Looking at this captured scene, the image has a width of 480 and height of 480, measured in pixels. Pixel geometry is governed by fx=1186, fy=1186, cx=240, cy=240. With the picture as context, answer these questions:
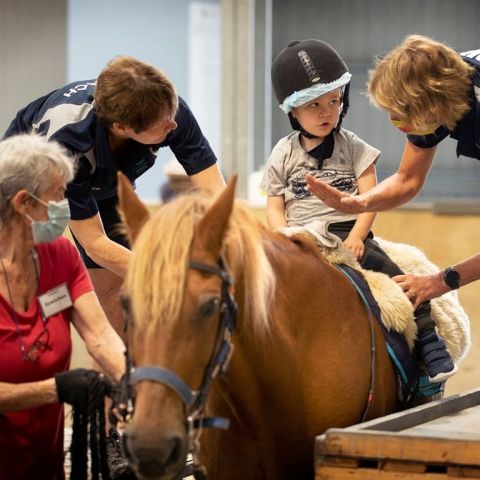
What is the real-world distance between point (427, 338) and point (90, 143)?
1214mm

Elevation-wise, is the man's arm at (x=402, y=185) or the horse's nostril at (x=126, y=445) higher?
the man's arm at (x=402, y=185)

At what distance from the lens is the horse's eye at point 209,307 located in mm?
2461

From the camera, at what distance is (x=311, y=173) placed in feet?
12.8

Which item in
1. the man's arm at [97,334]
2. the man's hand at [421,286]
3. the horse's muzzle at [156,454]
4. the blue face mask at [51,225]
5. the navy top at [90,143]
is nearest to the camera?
the horse's muzzle at [156,454]

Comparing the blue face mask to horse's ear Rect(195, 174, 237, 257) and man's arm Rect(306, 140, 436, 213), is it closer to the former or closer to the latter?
horse's ear Rect(195, 174, 237, 257)

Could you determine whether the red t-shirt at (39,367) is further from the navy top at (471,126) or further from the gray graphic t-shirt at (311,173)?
the navy top at (471,126)

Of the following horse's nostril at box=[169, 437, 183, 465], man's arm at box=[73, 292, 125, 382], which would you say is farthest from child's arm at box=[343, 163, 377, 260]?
horse's nostril at box=[169, 437, 183, 465]

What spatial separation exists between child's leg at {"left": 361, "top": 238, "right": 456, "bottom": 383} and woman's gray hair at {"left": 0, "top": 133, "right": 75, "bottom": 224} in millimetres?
1092

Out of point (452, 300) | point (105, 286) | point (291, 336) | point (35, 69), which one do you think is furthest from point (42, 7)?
point (291, 336)

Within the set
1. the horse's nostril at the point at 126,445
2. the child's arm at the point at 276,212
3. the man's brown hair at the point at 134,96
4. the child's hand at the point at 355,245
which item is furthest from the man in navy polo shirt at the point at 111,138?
the horse's nostril at the point at 126,445

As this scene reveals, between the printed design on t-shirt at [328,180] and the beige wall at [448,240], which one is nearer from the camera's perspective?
the printed design on t-shirt at [328,180]

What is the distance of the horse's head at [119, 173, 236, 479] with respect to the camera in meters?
2.34

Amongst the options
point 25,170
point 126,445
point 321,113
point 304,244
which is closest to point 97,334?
point 25,170

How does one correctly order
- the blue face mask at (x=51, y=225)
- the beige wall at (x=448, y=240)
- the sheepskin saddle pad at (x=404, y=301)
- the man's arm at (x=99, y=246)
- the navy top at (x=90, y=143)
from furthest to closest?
the beige wall at (x=448, y=240) → the navy top at (x=90, y=143) → the man's arm at (x=99, y=246) → the sheepskin saddle pad at (x=404, y=301) → the blue face mask at (x=51, y=225)
